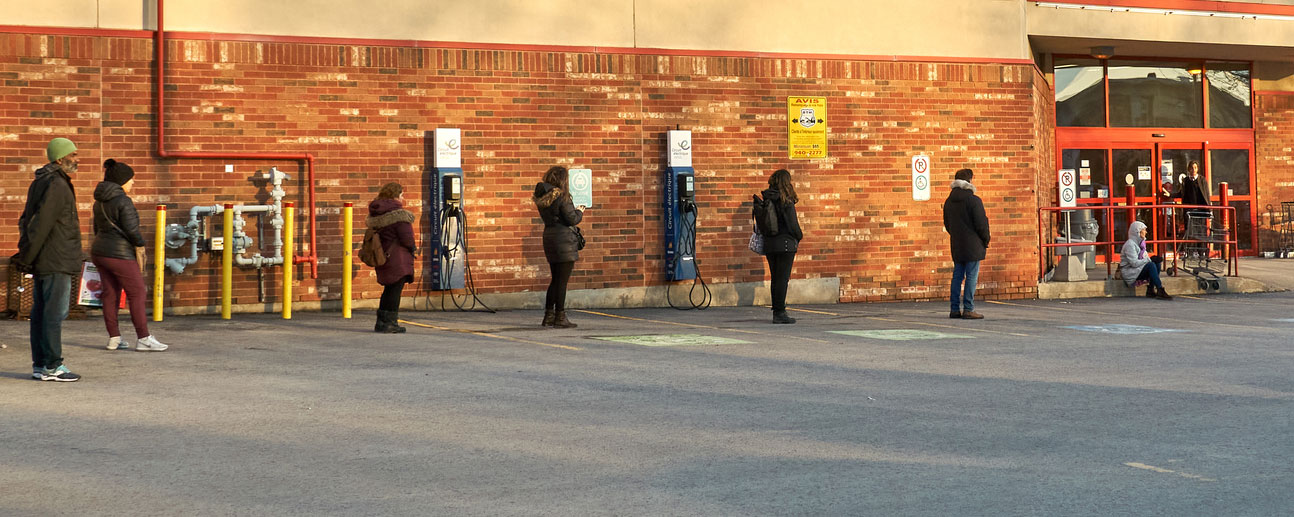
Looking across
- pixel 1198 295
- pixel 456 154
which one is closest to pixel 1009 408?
pixel 456 154

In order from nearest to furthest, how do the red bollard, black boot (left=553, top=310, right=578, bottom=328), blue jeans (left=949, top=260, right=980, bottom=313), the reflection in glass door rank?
black boot (left=553, top=310, right=578, bottom=328) → blue jeans (left=949, top=260, right=980, bottom=313) → the red bollard → the reflection in glass door

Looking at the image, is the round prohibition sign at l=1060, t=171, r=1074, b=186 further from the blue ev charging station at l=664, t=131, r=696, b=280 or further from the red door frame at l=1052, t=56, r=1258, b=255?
the blue ev charging station at l=664, t=131, r=696, b=280

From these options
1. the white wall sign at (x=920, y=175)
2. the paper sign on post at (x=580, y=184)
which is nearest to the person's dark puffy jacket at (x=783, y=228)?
the paper sign on post at (x=580, y=184)

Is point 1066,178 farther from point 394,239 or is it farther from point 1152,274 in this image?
point 394,239

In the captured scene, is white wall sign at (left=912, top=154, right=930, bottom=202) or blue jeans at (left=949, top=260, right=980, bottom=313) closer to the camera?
blue jeans at (left=949, top=260, right=980, bottom=313)

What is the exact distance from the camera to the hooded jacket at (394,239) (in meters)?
12.9

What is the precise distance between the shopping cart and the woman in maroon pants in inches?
579

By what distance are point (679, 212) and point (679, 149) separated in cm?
79

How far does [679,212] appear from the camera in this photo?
16.8m

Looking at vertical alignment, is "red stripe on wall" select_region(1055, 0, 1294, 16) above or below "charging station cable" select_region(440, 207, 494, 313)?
above

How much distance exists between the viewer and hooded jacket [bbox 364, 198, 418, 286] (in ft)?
42.3

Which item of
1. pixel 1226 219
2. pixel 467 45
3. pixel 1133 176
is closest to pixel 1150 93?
pixel 1133 176

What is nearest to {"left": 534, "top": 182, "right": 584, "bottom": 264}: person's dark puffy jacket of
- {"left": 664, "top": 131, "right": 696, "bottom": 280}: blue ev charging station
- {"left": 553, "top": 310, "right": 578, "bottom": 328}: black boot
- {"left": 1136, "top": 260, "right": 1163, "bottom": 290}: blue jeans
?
{"left": 553, "top": 310, "right": 578, "bottom": 328}: black boot

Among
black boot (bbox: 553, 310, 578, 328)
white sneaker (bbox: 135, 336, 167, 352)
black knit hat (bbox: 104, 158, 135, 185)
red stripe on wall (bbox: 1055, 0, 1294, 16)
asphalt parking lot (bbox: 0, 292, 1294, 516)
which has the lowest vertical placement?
asphalt parking lot (bbox: 0, 292, 1294, 516)
